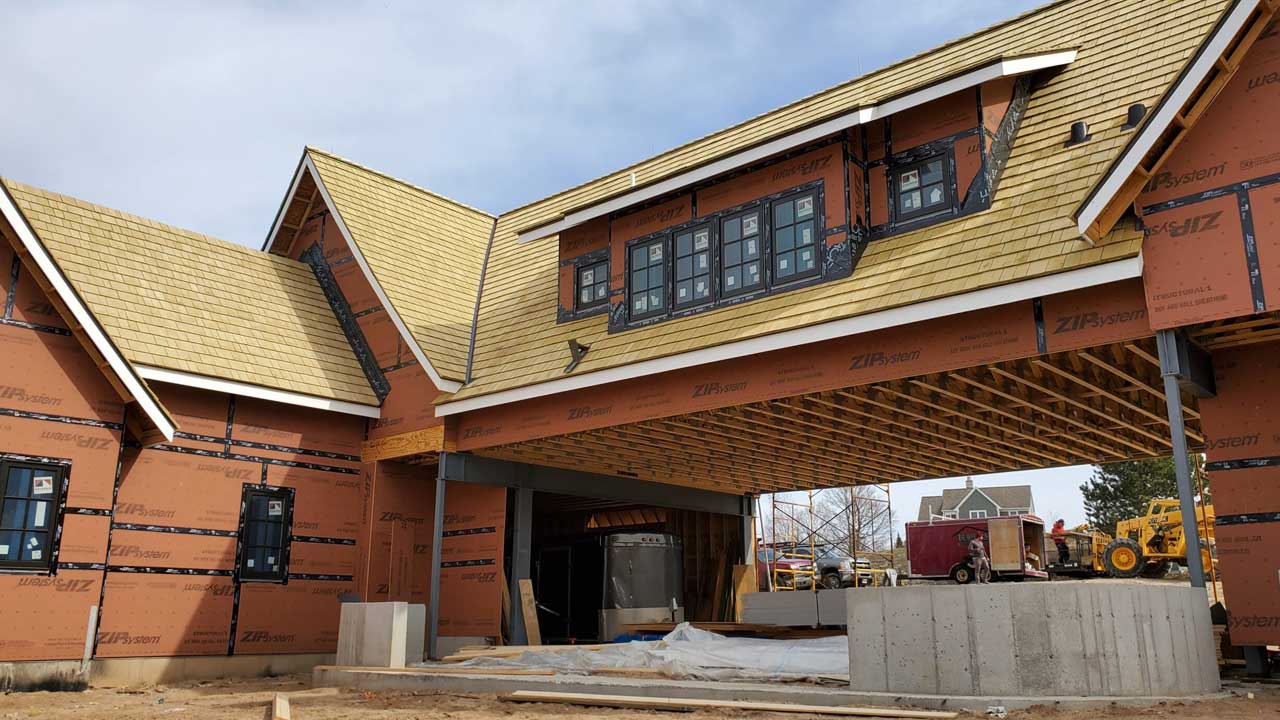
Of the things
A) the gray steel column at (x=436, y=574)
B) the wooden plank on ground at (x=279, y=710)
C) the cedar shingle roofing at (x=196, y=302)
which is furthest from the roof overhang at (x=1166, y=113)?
the cedar shingle roofing at (x=196, y=302)

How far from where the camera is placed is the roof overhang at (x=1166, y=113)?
10.1 meters

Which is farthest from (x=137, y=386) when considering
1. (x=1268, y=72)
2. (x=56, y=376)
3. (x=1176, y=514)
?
(x=1176, y=514)

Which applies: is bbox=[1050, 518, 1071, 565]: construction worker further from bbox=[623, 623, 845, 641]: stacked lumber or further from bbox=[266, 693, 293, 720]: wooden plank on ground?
bbox=[266, 693, 293, 720]: wooden plank on ground

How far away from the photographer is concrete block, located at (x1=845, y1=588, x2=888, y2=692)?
32.8ft

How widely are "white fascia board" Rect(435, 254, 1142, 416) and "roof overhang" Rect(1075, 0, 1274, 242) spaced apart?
579 millimetres

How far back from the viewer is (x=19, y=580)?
14586 millimetres

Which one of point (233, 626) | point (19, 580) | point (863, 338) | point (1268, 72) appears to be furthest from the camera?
point (233, 626)

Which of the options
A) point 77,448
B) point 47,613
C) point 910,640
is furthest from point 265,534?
point 910,640

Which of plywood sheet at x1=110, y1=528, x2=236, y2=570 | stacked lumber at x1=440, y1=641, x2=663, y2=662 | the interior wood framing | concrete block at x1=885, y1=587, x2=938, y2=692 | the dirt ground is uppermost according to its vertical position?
the interior wood framing

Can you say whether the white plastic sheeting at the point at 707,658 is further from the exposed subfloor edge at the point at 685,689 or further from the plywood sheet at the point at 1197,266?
the plywood sheet at the point at 1197,266

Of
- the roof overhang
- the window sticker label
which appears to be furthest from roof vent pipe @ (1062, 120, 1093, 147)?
the window sticker label

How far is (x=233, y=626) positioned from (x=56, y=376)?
209 inches

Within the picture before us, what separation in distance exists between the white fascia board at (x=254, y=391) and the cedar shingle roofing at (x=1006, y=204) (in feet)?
8.75

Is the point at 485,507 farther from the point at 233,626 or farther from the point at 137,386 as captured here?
the point at 137,386
